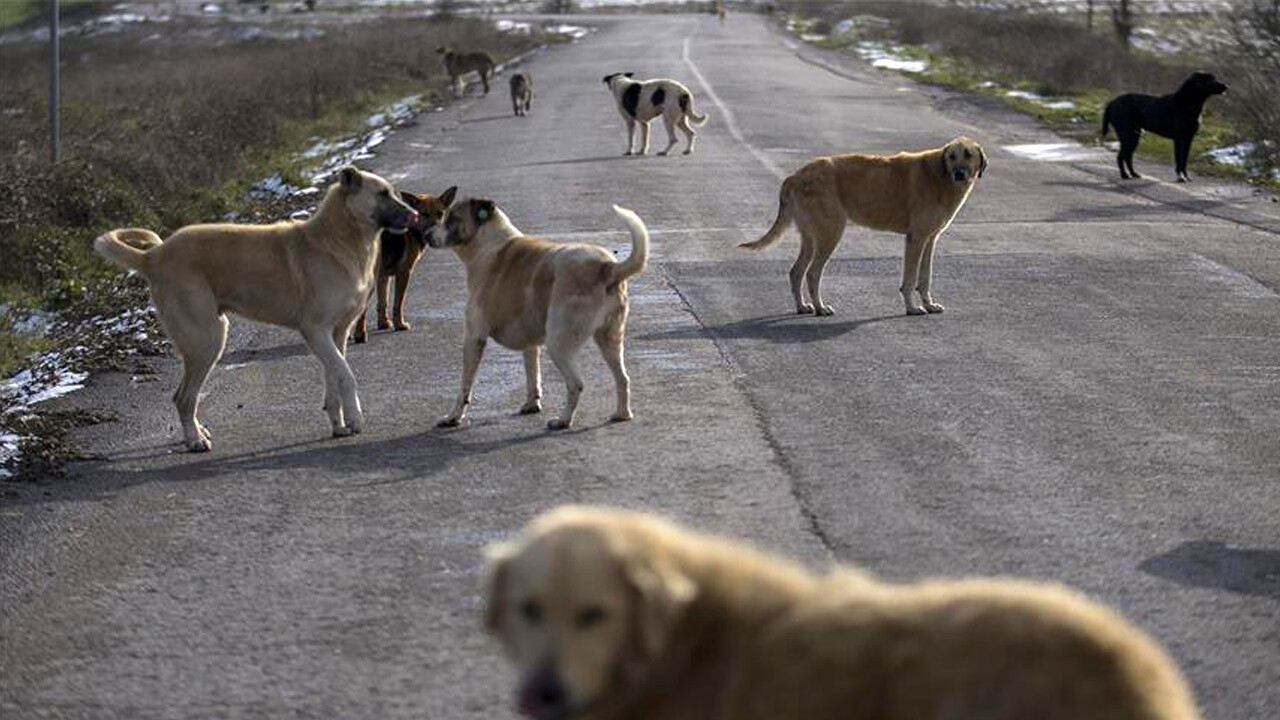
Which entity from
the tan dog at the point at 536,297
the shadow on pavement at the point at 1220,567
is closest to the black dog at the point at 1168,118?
the tan dog at the point at 536,297

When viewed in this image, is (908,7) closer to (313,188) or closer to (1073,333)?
(313,188)

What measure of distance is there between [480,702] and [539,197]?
639 inches

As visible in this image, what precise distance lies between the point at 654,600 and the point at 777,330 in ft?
33.4

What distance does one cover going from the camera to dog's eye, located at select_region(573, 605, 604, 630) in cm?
387

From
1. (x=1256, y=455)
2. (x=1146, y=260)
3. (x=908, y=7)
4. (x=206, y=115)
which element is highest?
(x=1256, y=455)

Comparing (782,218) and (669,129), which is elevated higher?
(782,218)

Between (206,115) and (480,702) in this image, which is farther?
(206,115)

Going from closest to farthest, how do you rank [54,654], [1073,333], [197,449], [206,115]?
[54,654] < [197,449] < [1073,333] < [206,115]

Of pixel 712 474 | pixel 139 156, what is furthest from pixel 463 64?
pixel 712 474

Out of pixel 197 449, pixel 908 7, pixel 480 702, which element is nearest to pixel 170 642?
pixel 480 702

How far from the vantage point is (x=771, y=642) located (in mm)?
3963

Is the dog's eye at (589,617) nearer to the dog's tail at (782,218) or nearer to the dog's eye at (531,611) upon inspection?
the dog's eye at (531,611)

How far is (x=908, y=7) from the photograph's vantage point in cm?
9469

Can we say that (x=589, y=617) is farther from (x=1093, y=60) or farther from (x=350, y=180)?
(x=1093, y=60)
